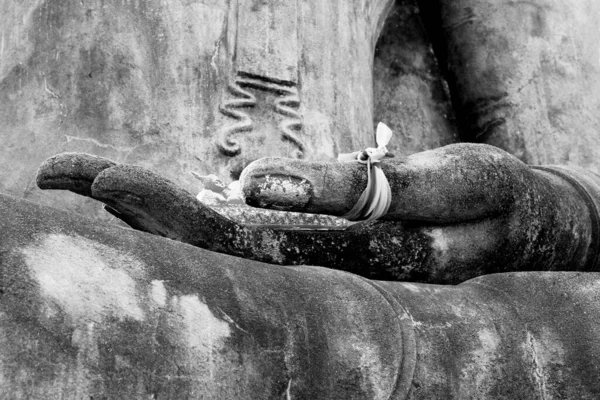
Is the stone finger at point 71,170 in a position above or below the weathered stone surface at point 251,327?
above

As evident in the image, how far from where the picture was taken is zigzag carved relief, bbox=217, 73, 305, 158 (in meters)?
3.71

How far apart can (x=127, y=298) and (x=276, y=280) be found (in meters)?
0.37

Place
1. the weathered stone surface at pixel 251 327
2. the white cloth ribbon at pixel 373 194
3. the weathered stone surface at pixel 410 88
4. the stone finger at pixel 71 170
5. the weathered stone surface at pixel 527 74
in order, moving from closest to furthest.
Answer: the weathered stone surface at pixel 251 327 → the stone finger at pixel 71 170 → the white cloth ribbon at pixel 373 194 → the weathered stone surface at pixel 527 74 → the weathered stone surface at pixel 410 88

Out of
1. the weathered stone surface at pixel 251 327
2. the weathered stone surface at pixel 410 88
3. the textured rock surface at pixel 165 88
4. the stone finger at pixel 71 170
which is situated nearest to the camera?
the weathered stone surface at pixel 251 327

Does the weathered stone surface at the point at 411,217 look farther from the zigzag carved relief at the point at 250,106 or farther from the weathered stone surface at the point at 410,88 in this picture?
the weathered stone surface at the point at 410,88

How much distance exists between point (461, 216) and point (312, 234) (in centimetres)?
36

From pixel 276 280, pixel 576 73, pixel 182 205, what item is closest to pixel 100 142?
pixel 182 205

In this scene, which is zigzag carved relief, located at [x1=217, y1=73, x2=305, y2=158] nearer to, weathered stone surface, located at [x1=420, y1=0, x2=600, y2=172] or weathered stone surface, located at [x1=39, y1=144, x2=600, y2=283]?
weathered stone surface, located at [x1=39, y1=144, x2=600, y2=283]

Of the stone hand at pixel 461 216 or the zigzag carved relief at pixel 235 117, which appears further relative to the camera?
the zigzag carved relief at pixel 235 117

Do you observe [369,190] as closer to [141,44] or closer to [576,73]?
[141,44]

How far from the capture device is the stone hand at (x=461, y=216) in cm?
304

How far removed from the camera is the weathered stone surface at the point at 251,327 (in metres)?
2.31

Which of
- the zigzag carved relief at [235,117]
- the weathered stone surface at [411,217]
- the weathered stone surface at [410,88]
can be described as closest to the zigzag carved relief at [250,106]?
the zigzag carved relief at [235,117]

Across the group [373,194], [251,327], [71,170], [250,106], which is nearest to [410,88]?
[250,106]
